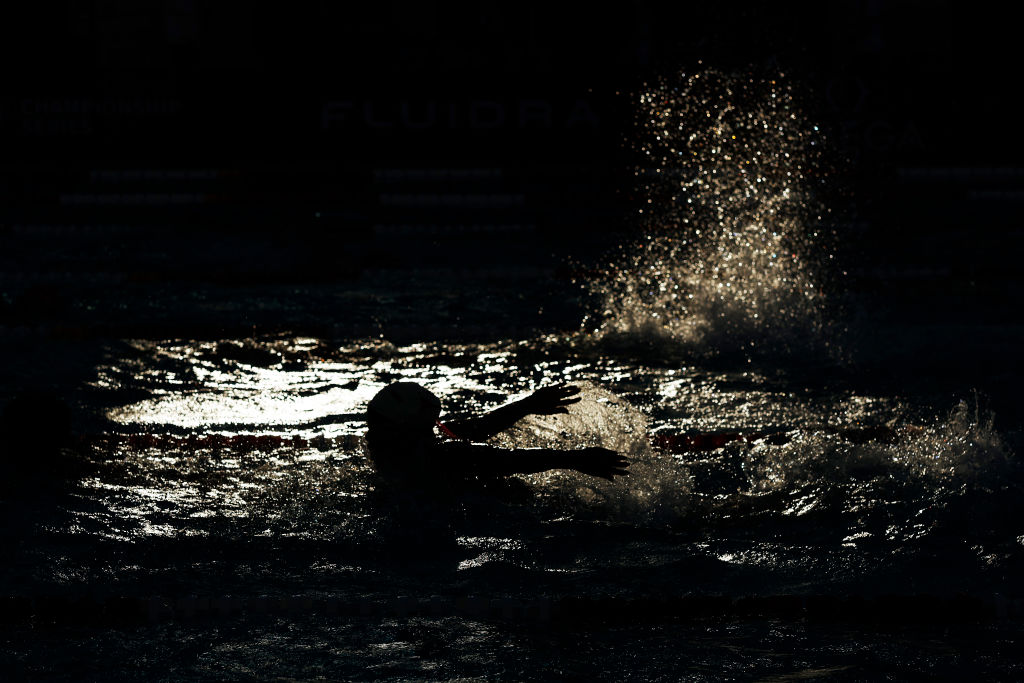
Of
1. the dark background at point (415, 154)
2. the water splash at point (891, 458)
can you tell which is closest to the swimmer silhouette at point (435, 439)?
the water splash at point (891, 458)

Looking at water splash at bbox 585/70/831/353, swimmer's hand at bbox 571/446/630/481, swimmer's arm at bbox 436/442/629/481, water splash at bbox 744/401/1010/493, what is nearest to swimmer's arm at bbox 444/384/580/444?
swimmer's arm at bbox 436/442/629/481

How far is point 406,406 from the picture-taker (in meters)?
4.29

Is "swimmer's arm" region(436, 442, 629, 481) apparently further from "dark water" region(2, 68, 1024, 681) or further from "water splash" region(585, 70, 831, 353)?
"water splash" region(585, 70, 831, 353)

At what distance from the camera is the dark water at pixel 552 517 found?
310 cm

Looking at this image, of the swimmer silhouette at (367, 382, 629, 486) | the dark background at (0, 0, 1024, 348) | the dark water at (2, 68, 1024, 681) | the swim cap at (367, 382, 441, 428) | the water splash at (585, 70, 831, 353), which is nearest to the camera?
the dark water at (2, 68, 1024, 681)

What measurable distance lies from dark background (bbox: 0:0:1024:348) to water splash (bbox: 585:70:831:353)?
0.32m

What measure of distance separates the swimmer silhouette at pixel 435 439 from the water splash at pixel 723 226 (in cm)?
207

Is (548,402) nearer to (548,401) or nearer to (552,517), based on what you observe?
(548,401)

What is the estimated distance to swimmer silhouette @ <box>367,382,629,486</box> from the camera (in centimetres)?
412

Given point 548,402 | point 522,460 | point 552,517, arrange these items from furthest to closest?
point 548,402 → point 522,460 → point 552,517

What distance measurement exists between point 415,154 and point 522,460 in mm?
8167

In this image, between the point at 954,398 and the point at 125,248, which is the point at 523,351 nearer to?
the point at 954,398

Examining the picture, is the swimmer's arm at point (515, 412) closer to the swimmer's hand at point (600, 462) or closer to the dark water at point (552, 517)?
the dark water at point (552, 517)


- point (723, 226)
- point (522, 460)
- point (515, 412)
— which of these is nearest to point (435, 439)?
point (515, 412)
